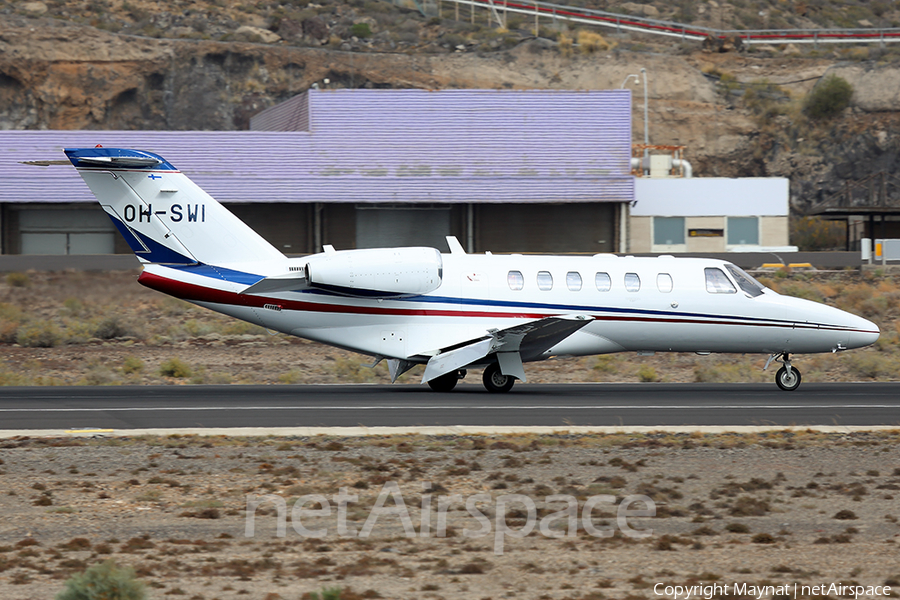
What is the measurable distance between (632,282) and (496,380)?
3354mm

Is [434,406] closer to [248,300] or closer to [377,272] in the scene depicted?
[377,272]

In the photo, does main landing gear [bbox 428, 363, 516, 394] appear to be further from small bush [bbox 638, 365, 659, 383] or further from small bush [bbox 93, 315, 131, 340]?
small bush [bbox 93, 315, 131, 340]

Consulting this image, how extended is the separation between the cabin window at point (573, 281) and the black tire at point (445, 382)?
2788 mm

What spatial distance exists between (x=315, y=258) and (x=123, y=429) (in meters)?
5.91

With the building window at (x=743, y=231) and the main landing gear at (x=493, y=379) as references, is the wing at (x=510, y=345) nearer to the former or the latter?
the main landing gear at (x=493, y=379)

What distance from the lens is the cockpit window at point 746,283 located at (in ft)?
71.5

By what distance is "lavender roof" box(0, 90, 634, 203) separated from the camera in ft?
150

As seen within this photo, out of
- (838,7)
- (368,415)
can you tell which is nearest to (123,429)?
(368,415)

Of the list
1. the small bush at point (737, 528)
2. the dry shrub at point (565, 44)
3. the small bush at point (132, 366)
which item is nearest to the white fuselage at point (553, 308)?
the small bush at point (132, 366)

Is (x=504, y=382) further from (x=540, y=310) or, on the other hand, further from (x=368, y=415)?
(x=368, y=415)

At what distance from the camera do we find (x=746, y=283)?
21922mm

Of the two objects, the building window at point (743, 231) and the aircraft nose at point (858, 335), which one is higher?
the building window at point (743, 231)

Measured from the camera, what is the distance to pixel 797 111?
71.8 m

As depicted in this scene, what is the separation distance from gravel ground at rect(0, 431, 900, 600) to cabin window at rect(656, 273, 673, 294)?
7.22 m
